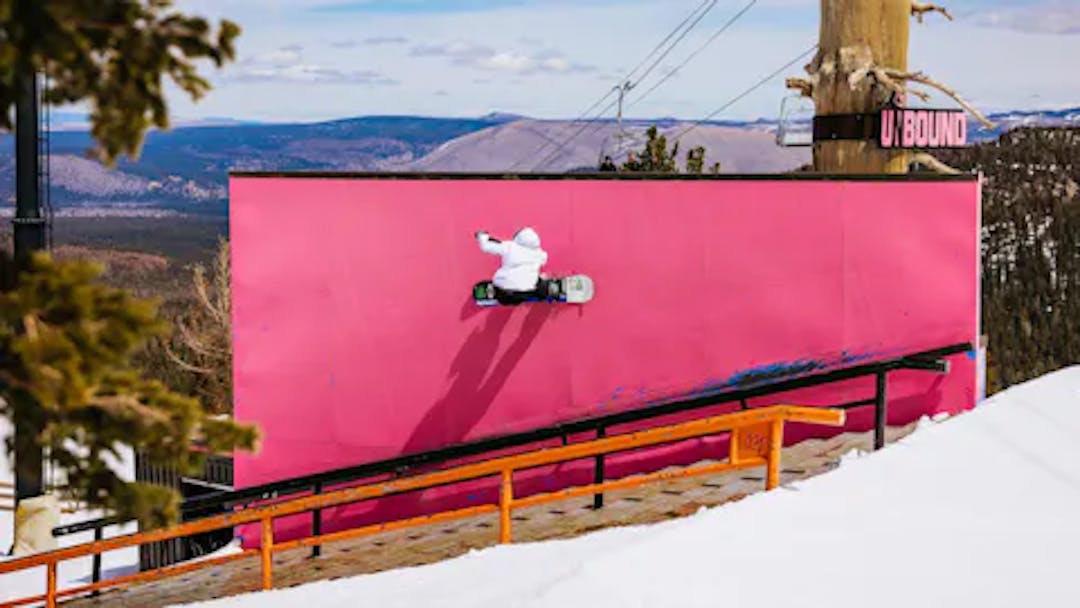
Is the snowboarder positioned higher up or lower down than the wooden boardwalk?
higher up

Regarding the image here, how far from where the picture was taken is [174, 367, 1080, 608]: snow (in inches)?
320

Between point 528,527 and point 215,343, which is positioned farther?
point 215,343

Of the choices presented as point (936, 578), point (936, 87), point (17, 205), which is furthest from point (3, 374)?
point (17, 205)

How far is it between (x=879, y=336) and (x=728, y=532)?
3972 mm

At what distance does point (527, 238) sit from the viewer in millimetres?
11586

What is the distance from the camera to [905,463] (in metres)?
10.2

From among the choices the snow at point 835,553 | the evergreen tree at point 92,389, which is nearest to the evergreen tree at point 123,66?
the evergreen tree at point 92,389

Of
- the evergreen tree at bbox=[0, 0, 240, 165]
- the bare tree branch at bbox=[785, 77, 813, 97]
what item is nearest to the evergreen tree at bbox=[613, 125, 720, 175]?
the bare tree branch at bbox=[785, 77, 813, 97]

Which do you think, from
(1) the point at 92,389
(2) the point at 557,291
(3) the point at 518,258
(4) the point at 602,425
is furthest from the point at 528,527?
(1) the point at 92,389

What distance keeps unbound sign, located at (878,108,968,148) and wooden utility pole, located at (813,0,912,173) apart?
185 mm

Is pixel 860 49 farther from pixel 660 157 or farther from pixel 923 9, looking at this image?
pixel 660 157

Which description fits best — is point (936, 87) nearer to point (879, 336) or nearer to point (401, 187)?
point (879, 336)

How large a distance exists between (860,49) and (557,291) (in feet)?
16.1

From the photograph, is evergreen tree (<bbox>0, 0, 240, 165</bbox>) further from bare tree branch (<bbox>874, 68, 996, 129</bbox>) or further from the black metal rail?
bare tree branch (<bbox>874, 68, 996, 129</bbox>)
